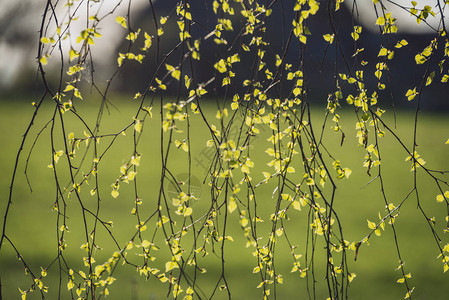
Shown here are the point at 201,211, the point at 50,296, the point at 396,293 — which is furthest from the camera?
the point at 201,211

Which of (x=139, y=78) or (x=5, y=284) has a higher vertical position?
(x=139, y=78)

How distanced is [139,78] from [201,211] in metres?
13.3

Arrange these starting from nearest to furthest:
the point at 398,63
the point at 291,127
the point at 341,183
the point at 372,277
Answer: the point at 291,127 → the point at 372,277 → the point at 341,183 → the point at 398,63

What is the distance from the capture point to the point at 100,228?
4.87 metres

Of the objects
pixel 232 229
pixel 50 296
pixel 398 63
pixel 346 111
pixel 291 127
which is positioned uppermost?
pixel 398 63

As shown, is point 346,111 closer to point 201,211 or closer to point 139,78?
point 139,78

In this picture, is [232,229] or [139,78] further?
[139,78]

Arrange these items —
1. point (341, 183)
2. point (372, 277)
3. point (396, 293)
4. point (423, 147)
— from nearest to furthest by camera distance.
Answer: point (396, 293) → point (372, 277) → point (341, 183) → point (423, 147)

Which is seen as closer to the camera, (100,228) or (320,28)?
(100,228)

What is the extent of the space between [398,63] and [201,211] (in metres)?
13.7

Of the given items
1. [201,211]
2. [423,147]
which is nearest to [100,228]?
[201,211]

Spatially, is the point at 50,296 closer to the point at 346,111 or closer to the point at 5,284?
the point at 5,284

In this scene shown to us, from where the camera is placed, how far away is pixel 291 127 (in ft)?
4.26

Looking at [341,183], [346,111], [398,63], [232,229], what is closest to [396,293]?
[232,229]
